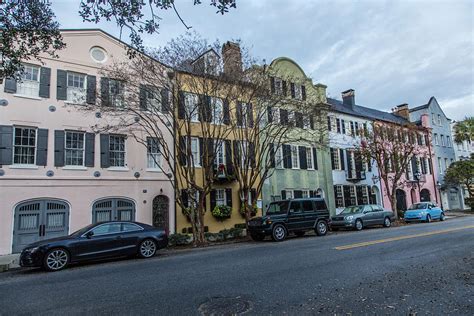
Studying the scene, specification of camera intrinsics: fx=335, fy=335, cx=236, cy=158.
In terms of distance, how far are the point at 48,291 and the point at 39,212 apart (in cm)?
1012

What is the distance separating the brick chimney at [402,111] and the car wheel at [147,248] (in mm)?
37590

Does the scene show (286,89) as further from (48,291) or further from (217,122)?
(48,291)

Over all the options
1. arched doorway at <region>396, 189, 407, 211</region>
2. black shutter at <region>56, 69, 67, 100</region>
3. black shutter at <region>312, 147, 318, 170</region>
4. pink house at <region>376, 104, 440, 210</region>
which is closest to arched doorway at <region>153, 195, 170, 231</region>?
black shutter at <region>56, 69, 67, 100</region>

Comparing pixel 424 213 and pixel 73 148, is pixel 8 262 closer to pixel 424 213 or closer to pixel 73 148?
pixel 73 148

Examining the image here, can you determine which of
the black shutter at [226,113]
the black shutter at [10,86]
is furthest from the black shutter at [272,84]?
the black shutter at [10,86]

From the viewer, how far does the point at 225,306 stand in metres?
5.50

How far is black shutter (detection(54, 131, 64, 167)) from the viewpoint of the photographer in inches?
652

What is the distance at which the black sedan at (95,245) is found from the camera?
401 inches

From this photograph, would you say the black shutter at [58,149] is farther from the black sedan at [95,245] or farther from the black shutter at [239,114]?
the black shutter at [239,114]

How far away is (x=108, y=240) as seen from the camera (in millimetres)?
11359

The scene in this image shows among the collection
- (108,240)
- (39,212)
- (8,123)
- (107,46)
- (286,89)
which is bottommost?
(108,240)

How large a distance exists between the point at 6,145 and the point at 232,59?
36.9 feet

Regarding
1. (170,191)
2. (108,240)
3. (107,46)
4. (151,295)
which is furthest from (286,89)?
(151,295)

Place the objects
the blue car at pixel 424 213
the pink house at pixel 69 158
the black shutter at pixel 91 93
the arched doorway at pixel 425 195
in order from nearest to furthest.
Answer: the pink house at pixel 69 158
the black shutter at pixel 91 93
the blue car at pixel 424 213
the arched doorway at pixel 425 195
